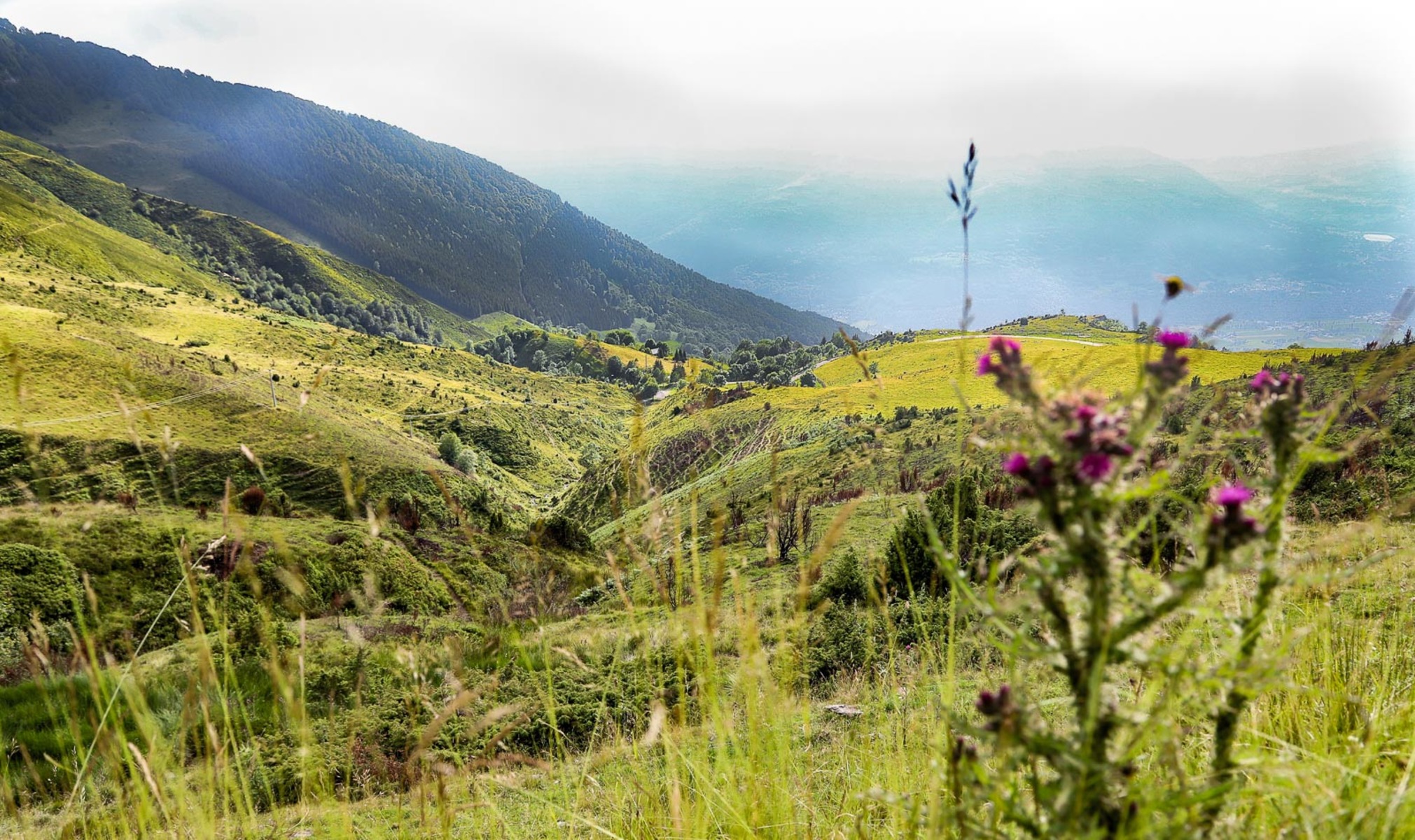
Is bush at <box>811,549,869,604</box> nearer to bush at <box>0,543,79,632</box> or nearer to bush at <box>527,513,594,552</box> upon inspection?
bush at <box>0,543,79,632</box>

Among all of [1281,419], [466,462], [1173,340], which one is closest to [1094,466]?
[1173,340]

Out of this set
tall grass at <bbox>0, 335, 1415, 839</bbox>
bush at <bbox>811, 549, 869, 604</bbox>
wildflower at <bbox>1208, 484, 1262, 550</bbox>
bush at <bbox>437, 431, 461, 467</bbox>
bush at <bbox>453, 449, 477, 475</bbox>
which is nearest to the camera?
wildflower at <bbox>1208, 484, 1262, 550</bbox>

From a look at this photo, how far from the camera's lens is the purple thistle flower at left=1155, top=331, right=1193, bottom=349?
3.07 ft

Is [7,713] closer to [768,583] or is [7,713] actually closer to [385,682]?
[385,682]

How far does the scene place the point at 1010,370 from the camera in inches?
35.0

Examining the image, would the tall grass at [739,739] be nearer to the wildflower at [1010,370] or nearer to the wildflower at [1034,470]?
the wildflower at [1034,470]

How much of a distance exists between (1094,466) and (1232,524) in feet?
0.61

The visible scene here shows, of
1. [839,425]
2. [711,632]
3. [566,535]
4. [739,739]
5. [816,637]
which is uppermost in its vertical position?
[711,632]

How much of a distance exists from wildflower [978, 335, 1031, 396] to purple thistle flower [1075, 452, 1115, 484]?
11 centimetres

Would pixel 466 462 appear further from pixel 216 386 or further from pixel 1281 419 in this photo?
pixel 1281 419

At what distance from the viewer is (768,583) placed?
11875 mm

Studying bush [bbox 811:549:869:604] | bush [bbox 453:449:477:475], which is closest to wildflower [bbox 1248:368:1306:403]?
bush [bbox 811:549:869:604]

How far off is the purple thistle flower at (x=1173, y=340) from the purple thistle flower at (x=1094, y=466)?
0.76 feet


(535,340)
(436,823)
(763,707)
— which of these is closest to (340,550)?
(436,823)
